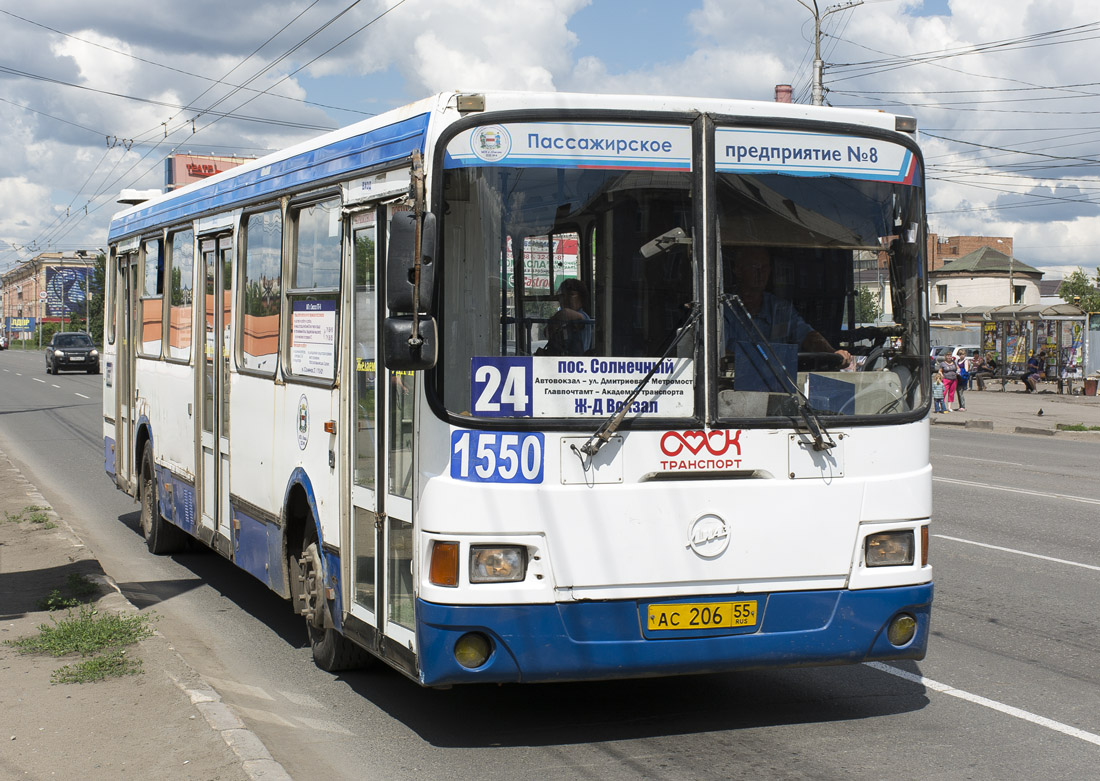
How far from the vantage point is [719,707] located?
6.25 m

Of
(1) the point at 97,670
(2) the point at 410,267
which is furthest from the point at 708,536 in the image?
(1) the point at 97,670

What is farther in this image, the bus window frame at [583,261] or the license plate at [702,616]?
the license plate at [702,616]

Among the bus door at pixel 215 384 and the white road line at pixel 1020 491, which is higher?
the bus door at pixel 215 384

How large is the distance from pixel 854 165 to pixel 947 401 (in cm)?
2934

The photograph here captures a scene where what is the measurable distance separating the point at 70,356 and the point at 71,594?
46.6 meters

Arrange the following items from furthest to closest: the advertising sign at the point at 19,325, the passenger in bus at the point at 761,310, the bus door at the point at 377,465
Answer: the advertising sign at the point at 19,325
the bus door at the point at 377,465
the passenger in bus at the point at 761,310

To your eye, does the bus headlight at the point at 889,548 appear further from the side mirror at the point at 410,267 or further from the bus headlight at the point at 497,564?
the side mirror at the point at 410,267

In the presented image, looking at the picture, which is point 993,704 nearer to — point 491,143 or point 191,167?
point 491,143

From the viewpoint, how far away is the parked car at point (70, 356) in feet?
170

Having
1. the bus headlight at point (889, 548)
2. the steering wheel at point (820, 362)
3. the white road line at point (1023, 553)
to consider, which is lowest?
the white road line at point (1023, 553)

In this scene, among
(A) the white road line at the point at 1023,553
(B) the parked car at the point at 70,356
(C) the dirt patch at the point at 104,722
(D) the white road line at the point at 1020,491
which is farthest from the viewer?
(B) the parked car at the point at 70,356

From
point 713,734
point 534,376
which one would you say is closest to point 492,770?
point 713,734

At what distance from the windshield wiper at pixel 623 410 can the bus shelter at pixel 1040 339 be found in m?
39.5

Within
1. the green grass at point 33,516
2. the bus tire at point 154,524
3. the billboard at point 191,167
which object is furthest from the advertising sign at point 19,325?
the bus tire at point 154,524
